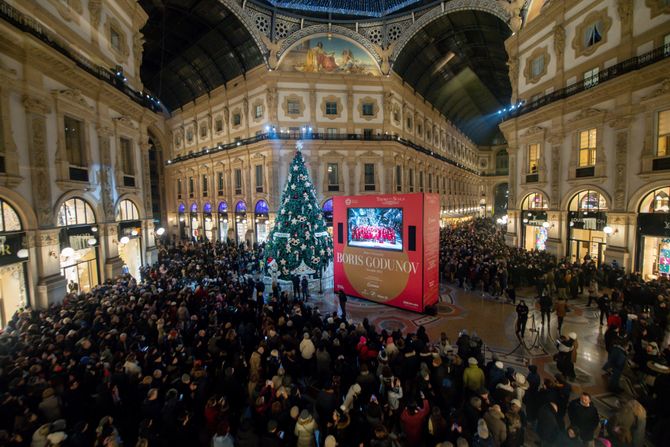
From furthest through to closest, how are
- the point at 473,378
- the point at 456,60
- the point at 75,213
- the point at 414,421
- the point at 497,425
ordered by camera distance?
1. the point at 456,60
2. the point at 75,213
3. the point at 473,378
4. the point at 414,421
5. the point at 497,425

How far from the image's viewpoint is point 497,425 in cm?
466

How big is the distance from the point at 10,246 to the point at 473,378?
48.4ft

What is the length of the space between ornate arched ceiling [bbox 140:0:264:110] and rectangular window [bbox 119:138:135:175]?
13353 mm

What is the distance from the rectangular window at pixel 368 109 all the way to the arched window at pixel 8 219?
24.8 metres

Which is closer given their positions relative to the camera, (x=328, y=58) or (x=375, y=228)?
(x=375, y=228)

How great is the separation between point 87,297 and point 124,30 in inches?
601

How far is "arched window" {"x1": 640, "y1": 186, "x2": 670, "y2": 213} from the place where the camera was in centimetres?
1286

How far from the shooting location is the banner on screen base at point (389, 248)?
39.3 feet

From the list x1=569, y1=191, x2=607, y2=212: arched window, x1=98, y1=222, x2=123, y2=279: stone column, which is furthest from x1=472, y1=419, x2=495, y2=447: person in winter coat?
x1=98, y1=222, x2=123, y2=279: stone column

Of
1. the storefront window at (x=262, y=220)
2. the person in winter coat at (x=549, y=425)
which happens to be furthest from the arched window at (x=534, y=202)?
the storefront window at (x=262, y=220)

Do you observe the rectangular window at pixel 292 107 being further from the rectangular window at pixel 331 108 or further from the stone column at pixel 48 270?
the stone column at pixel 48 270

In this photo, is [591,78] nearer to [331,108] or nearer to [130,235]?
[331,108]

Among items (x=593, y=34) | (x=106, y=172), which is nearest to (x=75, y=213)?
(x=106, y=172)

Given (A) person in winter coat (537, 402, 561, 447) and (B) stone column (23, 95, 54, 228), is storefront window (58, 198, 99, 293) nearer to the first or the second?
(B) stone column (23, 95, 54, 228)
